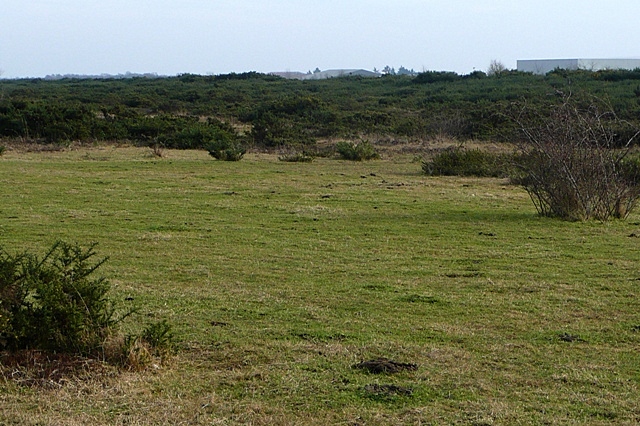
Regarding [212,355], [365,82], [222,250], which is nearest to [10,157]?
[222,250]

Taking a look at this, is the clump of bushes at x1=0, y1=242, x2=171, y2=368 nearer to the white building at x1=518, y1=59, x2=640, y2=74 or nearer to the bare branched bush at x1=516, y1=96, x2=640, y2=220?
the bare branched bush at x1=516, y1=96, x2=640, y2=220

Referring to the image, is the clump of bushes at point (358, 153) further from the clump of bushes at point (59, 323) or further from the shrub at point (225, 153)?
the clump of bushes at point (59, 323)

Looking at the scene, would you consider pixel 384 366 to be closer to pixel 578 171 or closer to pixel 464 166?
pixel 578 171

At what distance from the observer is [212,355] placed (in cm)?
617

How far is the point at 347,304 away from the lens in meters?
7.95

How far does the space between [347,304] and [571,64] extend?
9098 cm

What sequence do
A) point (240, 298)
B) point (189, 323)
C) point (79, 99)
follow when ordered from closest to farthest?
point (189, 323), point (240, 298), point (79, 99)

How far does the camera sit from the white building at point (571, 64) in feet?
287

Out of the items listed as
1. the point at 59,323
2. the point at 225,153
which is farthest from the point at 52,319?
the point at 225,153

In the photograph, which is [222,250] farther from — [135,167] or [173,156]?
[173,156]

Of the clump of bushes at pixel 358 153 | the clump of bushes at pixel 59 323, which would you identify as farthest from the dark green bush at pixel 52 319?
the clump of bushes at pixel 358 153

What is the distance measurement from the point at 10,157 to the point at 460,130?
1945cm

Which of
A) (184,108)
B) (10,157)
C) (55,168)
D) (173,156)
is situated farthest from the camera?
(184,108)

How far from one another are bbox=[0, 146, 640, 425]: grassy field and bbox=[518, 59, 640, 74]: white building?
7274 centimetres
